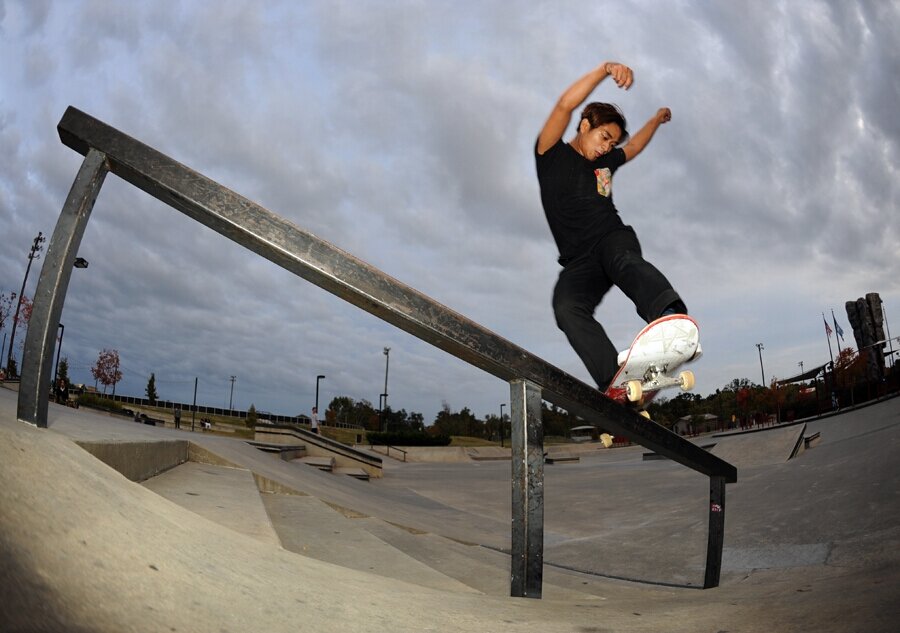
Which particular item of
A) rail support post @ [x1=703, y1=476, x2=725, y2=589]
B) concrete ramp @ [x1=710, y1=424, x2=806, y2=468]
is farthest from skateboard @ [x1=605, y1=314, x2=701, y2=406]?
concrete ramp @ [x1=710, y1=424, x2=806, y2=468]

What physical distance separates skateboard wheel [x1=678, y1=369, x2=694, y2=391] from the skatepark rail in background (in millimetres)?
740

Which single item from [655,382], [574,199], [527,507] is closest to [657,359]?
[655,382]

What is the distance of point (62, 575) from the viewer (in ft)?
2.79

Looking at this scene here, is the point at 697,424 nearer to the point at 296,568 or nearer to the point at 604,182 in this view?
the point at 604,182

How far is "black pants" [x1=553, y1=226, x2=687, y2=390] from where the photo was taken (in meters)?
2.52

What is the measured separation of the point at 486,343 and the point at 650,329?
1014 mm

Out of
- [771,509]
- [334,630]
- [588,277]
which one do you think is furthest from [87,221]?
[771,509]

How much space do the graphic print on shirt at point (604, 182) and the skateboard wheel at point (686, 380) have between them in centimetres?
102

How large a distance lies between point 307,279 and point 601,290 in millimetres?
1736

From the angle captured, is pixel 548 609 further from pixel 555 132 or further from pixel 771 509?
pixel 771 509

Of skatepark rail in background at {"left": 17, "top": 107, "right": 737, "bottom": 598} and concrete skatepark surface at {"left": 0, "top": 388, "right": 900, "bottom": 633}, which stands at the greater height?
skatepark rail in background at {"left": 17, "top": 107, "right": 737, "bottom": 598}

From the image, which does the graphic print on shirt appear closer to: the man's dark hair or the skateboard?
the man's dark hair

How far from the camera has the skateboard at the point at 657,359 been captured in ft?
7.80

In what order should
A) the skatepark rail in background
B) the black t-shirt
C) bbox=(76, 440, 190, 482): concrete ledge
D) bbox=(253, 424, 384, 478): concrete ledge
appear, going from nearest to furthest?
the skatepark rail in background → bbox=(76, 440, 190, 482): concrete ledge → the black t-shirt → bbox=(253, 424, 384, 478): concrete ledge
